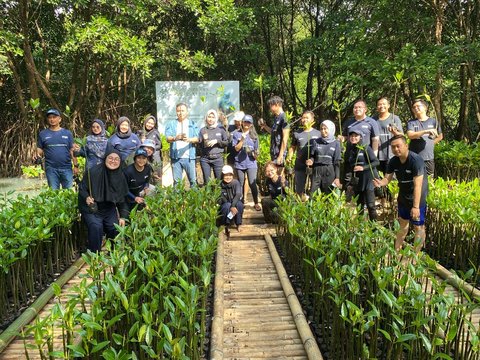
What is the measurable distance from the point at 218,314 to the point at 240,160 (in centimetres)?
338

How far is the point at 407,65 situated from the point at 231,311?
738 cm

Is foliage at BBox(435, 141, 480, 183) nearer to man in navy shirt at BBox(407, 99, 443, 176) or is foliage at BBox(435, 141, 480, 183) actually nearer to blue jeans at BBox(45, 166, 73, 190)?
man in navy shirt at BBox(407, 99, 443, 176)

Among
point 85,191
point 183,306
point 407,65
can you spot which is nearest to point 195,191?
point 85,191

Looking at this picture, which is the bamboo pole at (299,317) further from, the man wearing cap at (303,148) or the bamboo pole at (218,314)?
the man wearing cap at (303,148)

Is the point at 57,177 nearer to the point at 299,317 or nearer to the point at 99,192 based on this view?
the point at 99,192

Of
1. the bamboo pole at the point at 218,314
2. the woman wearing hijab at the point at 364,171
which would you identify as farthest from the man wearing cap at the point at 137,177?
the woman wearing hijab at the point at 364,171

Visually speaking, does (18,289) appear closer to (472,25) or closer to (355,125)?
(355,125)

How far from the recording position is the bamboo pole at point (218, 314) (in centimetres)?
285

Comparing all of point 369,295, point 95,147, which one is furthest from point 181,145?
point 369,295

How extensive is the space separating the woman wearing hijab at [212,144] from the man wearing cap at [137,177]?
47.9 inches

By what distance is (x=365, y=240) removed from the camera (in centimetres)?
355

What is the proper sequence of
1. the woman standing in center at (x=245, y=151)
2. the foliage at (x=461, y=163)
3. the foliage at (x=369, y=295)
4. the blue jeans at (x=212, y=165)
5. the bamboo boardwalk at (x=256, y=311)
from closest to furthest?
1. the foliage at (x=369, y=295)
2. the bamboo boardwalk at (x=256, y=311)
3. the woman standing in center at (x=245, y=151)
4. the blue jeans at (x=212, y=165)
5. the foliage at (x=461, y=163)

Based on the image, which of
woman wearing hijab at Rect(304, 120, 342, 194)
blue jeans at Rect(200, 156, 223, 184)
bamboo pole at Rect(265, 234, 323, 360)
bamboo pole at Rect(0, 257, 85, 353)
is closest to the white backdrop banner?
blue jeans at Rect(200, 156, 223, 184)

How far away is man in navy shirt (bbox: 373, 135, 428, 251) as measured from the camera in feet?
14.1
